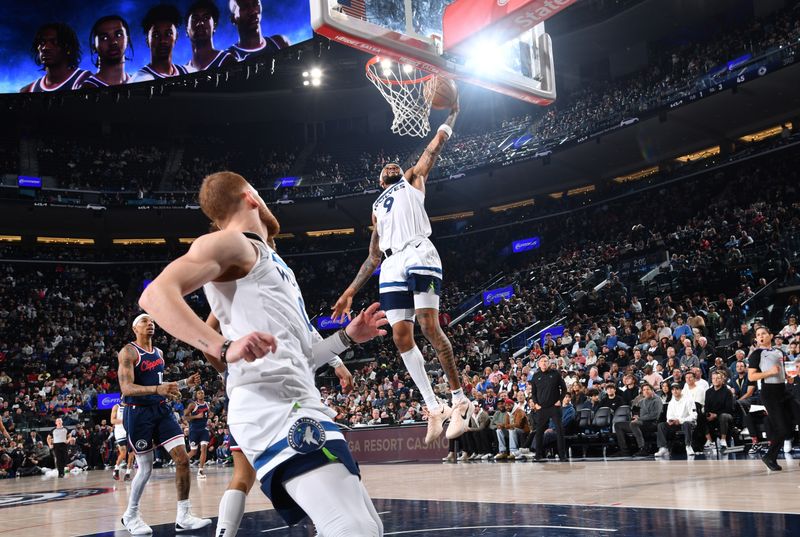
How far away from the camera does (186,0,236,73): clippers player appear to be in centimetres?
2739

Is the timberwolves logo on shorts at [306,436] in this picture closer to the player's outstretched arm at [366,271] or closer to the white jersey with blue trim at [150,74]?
the player's outstretched arm at [366,271]

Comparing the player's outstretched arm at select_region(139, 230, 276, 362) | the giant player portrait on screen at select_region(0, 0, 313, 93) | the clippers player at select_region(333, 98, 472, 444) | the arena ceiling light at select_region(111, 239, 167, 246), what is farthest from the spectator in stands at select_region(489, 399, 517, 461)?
the arena ceiling light at select_region(111, 239, 167, 246)

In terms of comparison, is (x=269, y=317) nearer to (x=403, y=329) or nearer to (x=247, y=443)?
(x=247, y=443)

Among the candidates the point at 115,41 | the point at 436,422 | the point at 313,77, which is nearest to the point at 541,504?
the point at 436,422

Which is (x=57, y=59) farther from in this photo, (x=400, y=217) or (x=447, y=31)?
(x=400, y=217)

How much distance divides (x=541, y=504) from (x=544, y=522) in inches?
46.1

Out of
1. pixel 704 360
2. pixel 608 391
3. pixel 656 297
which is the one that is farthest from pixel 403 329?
pixel 656 297

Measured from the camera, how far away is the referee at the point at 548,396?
12.5 meters

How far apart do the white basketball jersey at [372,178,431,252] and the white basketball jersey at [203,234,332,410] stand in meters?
3.38

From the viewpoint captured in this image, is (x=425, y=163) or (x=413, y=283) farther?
(x=425, y=163)

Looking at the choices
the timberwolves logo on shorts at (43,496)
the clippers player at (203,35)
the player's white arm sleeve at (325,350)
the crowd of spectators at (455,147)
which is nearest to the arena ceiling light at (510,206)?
the crowd of spectators at (455,147)

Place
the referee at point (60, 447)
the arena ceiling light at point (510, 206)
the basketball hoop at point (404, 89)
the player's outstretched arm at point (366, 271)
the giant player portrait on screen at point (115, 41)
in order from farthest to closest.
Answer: the arena ceiling light at point (510, 206) → the giant player portrait on screen at point (115, 41) → the referee at point (60, 447) → the basketball hoop at point (404, 89) → the player's outstretched arm at point (366, 271)

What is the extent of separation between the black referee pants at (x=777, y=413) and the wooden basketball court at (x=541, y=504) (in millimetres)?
397

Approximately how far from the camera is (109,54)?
27734 millimetres
